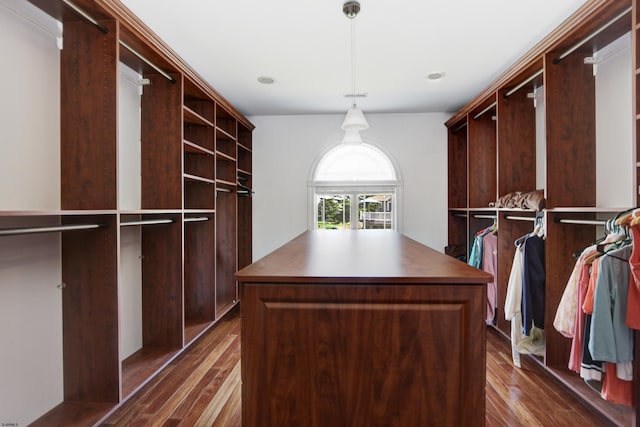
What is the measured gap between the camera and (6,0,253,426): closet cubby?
6.67ft

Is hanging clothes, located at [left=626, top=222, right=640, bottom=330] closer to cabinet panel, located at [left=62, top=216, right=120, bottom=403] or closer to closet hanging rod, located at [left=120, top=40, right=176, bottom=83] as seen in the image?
cabinet panel, located at [left=62, top=216, right=120, bottom=403]

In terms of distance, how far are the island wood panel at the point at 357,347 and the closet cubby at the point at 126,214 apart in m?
1.29

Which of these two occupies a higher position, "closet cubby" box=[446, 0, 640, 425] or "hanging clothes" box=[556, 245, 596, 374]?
"closet cubby" box=[446, 0, 640, 425]

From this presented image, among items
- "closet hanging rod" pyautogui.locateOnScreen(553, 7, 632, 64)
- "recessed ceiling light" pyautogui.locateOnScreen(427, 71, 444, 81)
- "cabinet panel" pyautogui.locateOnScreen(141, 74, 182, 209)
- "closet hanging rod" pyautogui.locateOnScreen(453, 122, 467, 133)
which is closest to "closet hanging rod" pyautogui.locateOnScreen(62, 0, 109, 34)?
"cabinet panel" pyautogui.locateOnScreen(141, 74, 182, 209)

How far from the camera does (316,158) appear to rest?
4941 mm

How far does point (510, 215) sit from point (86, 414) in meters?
3.81

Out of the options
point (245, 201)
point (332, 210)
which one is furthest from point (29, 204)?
point (332, 210)

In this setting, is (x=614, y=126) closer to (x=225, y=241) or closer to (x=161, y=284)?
(x=161, y=284)

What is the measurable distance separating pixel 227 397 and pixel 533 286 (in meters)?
2.47

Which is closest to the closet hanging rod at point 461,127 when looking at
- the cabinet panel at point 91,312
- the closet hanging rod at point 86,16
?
the closet hanging rod at point 86,16

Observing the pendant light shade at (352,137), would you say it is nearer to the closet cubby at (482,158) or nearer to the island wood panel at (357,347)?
the closet cubby at (482,158)

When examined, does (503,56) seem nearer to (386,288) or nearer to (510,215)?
(510,215)

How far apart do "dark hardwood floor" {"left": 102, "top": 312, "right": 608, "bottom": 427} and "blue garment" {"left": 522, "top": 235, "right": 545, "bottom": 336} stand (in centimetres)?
42

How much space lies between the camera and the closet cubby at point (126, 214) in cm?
203
